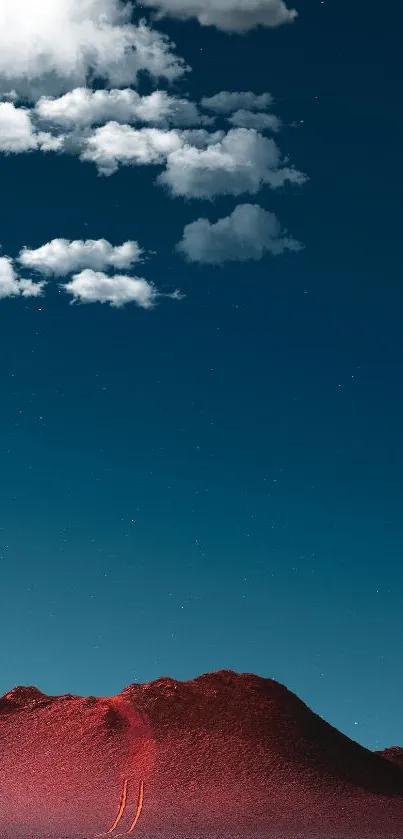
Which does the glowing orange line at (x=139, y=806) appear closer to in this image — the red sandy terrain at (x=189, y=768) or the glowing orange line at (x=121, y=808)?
the red sandy terrain at (x=189, y=768)

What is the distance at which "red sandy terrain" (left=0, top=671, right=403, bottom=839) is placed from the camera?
179 feet

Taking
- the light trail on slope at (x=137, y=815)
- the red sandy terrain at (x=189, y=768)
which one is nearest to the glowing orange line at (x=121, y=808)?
the red sandy terrain at (x=189, y=768)

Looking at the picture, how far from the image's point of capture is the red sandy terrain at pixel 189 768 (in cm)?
5456

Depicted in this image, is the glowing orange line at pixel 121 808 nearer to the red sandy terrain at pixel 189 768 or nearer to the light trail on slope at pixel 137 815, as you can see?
the red sandy terrain at pixel 189 768

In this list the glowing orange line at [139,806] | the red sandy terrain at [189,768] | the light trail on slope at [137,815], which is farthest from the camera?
the red sandy terrain at [189,768]

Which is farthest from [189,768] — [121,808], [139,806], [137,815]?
[137,815]

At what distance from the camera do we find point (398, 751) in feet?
270

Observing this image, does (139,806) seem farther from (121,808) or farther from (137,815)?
(137,815)

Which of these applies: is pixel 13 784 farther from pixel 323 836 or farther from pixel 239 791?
pixel 323 836

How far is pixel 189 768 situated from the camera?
62.9 m

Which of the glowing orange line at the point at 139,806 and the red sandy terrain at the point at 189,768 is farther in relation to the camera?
the red sandy terrain at the point at 189,768

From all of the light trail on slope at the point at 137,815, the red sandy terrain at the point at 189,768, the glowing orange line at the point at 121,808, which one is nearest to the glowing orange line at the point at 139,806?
the light trail on slope at the point at 137,815

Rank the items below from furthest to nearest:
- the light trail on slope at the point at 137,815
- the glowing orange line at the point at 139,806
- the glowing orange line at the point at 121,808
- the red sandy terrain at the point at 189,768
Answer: the red sandy terrain at the point at 189,768, the glowing orange line at the point at 139,806, the glowing orange line at the point at 121,808, the light trail on slope at the point at 137,815

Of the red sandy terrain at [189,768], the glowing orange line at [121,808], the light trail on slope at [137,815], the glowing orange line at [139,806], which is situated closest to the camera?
the light trail on slope at [137,815]
